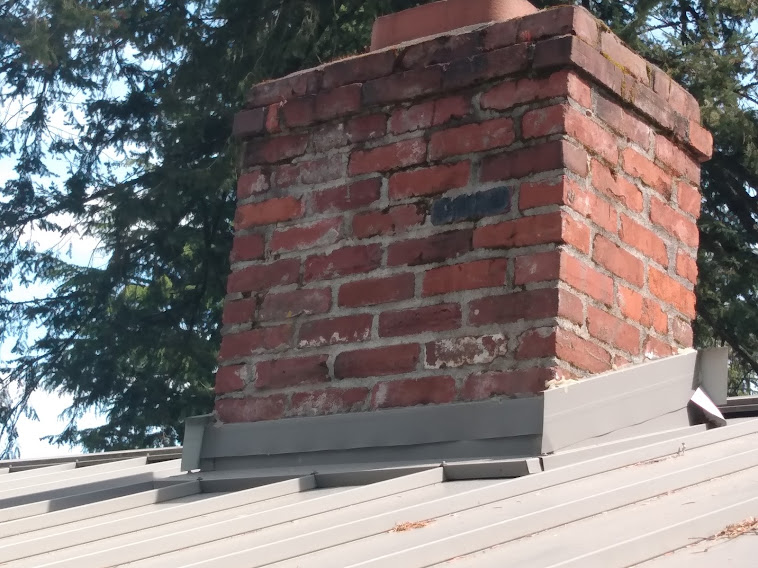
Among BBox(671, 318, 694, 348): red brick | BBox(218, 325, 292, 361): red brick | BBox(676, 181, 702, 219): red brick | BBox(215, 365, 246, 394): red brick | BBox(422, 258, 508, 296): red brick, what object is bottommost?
BBox(215, 365, 246, 394): red brick

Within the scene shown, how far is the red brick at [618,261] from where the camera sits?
109 inches

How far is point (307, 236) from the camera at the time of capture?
9.95 ft

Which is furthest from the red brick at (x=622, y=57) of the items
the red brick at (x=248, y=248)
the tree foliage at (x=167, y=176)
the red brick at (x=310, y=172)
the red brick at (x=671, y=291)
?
the tree foliage at (x=167, y=176)

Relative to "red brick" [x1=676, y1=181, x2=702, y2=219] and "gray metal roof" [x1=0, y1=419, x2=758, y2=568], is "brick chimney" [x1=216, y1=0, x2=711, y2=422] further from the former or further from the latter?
"gray metal roof" [x1=0, y1=419, x2=758, y2=568]

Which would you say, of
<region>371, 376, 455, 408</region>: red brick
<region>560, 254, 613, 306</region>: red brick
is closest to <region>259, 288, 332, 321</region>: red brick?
<region>371, 376, 455, 408</region>: red brick

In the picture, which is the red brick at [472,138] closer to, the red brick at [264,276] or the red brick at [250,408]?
the red brick at [264,276]

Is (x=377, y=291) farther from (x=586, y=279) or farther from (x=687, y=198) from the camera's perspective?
(x=687, y=198)

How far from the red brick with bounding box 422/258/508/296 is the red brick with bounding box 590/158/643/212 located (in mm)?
330

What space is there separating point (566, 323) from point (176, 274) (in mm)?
10521

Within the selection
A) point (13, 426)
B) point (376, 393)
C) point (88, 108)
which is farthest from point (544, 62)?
point (13, 426)

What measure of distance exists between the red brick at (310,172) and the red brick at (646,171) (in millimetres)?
710

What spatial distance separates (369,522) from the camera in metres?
2.07

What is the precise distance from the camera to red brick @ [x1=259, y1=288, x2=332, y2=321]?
295 cm

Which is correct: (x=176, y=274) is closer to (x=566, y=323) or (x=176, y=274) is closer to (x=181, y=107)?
(x=181, y=107)
